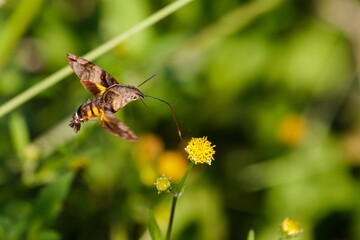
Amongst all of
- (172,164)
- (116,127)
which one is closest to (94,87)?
(116,127)

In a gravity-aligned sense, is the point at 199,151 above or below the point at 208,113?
below

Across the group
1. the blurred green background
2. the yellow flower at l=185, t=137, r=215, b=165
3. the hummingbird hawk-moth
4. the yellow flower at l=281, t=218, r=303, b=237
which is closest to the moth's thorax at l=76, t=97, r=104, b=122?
the hummingbird hawk-moth

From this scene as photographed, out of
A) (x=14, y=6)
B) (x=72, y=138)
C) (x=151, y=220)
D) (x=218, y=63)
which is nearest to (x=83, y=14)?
(x=14, y=6)

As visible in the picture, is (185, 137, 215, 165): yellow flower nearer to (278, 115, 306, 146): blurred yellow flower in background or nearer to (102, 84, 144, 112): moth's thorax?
(102, 84, 144, 112): moth's thorax

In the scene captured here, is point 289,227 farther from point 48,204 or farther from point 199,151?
point 48,204

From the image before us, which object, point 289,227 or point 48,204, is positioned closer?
point 289,227

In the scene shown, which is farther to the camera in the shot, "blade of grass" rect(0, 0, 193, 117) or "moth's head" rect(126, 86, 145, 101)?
"blade of grass" rect(0, 0, 193, 117)

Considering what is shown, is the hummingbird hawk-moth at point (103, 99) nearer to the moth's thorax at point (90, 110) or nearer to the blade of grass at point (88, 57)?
the moth's thorax at point (90, 110)
